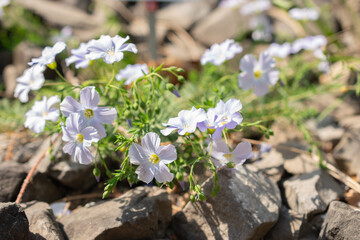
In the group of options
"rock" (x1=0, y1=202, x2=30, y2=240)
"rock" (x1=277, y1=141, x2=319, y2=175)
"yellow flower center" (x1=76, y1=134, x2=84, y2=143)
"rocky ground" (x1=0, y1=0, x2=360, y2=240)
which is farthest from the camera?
"rock" (x1=277, y1=141, x2=319, y2=175)

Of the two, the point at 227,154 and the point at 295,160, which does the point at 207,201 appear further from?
the point at 295,160

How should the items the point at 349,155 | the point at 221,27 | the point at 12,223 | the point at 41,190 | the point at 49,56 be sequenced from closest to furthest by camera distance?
1. the point at 12,223
2. the point at 49,56
3. the point at 41,190
4. the point at 349,155
5. the point at 221,27

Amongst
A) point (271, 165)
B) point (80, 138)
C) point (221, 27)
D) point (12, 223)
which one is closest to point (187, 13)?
point (221, 27)

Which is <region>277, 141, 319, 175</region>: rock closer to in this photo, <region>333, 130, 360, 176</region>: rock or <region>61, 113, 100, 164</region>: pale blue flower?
<region>333, 130, 360, 176</region>: rock

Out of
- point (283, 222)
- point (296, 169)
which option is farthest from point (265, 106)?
point (283, 222)

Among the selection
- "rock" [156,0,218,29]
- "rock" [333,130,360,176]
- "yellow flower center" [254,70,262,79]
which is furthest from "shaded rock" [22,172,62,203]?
"rock" [156,0,218,29]
